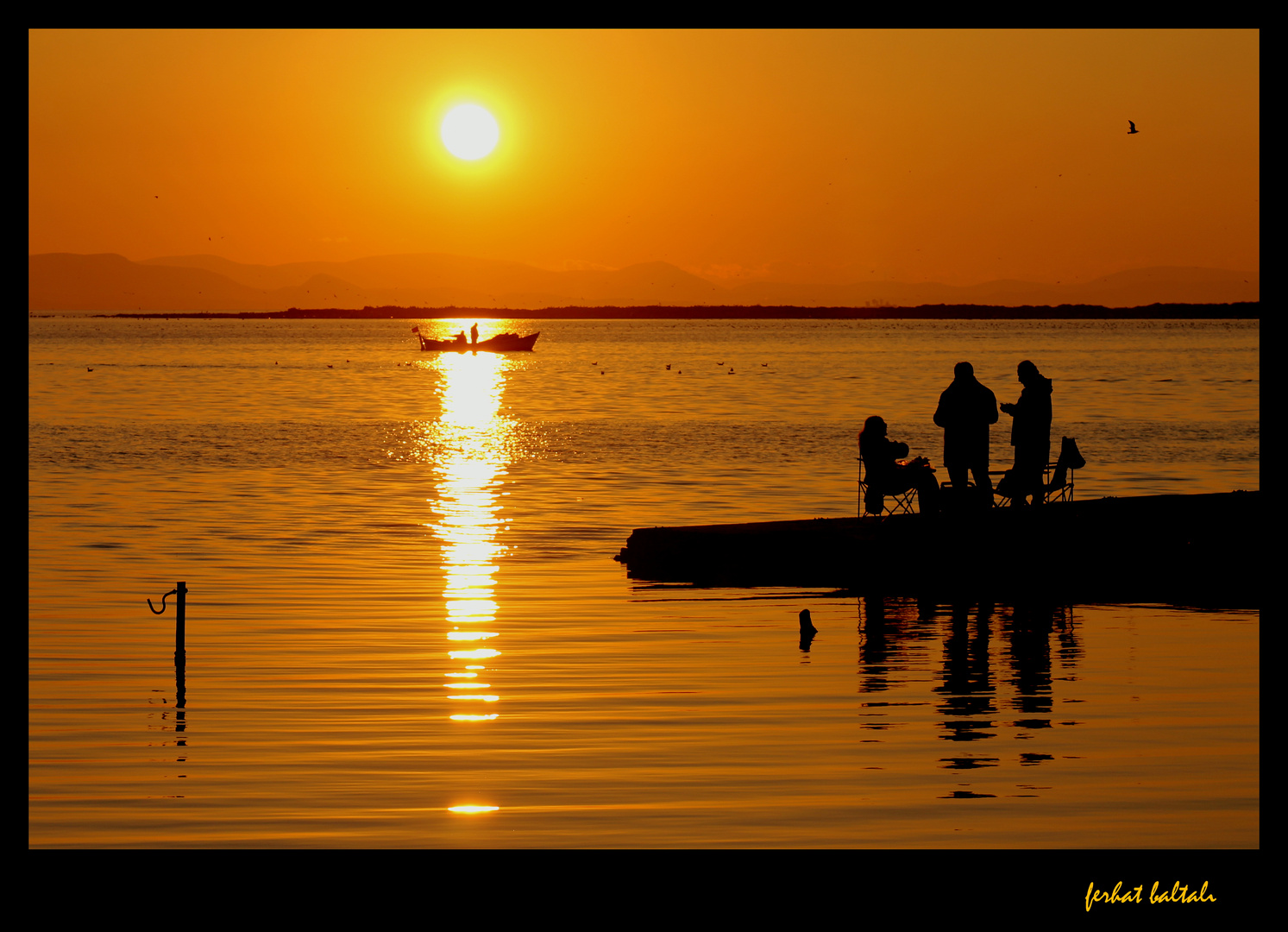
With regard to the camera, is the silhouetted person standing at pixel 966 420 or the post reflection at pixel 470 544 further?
the silhouetted person standing at pixel 966 420

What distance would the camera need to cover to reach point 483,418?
231ft

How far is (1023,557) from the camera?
1789cm

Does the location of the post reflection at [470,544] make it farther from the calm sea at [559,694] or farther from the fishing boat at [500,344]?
the fishing boat at [500,344]

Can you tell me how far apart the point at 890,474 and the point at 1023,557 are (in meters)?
1.77

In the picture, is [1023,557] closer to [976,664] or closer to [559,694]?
[976,664]

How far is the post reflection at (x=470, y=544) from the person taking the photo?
13484 mm

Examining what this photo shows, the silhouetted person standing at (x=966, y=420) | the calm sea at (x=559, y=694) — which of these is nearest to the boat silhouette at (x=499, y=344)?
the calm sea at (x=559, y=694)

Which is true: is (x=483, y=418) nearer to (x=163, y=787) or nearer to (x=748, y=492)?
(x=748, y=492)

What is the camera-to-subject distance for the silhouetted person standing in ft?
55.6

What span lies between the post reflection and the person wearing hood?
20.2ft

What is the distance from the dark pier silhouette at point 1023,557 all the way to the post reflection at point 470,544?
345cm

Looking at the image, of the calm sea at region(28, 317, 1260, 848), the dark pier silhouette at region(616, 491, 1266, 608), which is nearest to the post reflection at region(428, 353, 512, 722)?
the calm sea at region(28, 317, 1260, 848)

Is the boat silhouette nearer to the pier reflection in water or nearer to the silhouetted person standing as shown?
the silhouetted person standing
